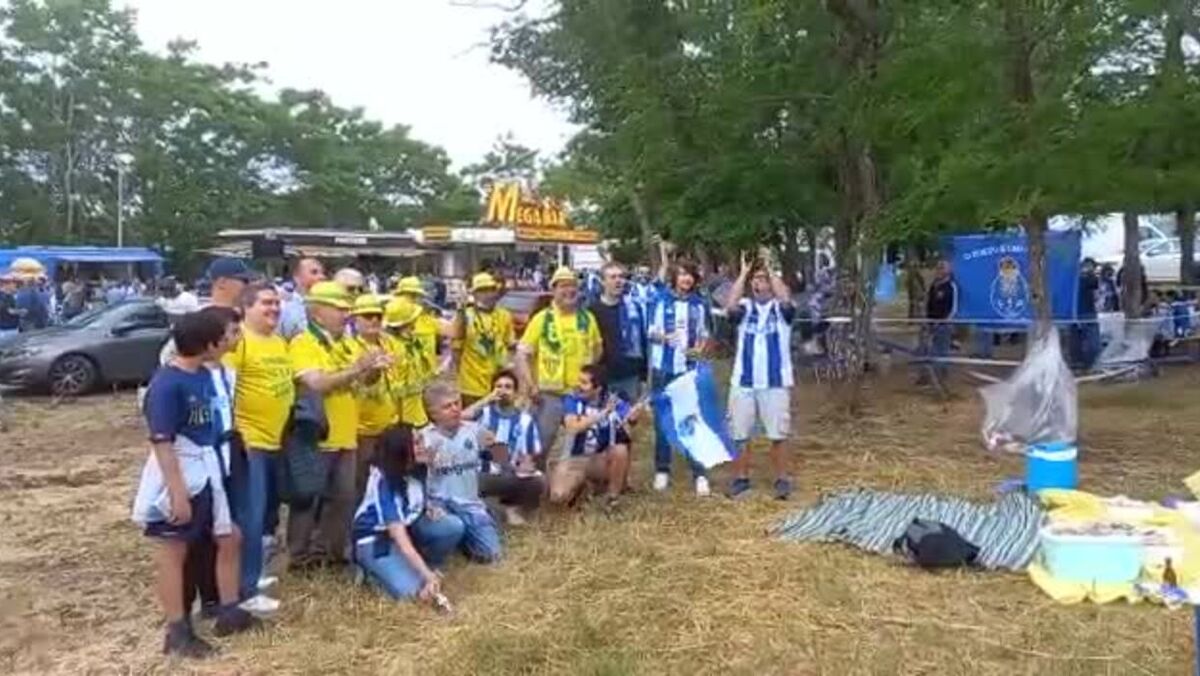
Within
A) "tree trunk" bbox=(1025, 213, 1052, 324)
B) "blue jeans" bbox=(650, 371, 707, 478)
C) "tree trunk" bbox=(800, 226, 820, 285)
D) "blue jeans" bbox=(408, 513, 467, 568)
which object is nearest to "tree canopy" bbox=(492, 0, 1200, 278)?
"tree trunk" bbox=(1025, 213, 1052, 324)

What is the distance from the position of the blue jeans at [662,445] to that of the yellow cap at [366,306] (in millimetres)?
2356

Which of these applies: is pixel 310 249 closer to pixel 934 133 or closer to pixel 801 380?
pixel 801 380

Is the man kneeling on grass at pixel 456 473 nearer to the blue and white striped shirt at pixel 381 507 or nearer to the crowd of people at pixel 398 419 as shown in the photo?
the crowd of people at pixel 398 419

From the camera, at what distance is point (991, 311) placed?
15953 millimetres

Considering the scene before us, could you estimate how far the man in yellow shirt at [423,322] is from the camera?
7168 mm

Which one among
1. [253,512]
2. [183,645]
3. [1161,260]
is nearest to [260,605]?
[253,512]

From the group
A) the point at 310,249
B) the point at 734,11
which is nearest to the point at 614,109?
the point at 734,11

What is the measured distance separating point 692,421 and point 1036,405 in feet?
7.36

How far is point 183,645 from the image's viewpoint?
5.16 m

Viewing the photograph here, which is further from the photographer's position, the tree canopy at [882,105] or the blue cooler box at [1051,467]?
the tree canopy at [882,105]

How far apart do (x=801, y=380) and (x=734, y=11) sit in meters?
6.13

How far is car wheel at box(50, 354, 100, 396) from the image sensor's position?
49.2 ft

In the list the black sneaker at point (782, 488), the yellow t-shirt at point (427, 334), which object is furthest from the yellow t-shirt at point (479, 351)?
the black sneaker at point (782, 488)

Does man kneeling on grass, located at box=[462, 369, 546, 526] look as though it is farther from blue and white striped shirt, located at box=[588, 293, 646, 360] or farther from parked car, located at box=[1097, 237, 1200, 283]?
parked car, located at box=[1097, 237, 1200, 283]
